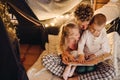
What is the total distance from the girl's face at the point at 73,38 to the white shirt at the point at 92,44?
2cm

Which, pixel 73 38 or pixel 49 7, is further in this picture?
pixel 49 7

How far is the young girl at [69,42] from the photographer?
41.7 inches

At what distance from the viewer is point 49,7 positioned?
1.60 metres

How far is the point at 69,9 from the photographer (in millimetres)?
1624

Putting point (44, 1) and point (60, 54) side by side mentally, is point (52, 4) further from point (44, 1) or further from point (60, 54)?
point (60, 54)

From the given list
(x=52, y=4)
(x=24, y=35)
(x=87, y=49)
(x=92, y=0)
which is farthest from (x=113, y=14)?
(x=24, y=35)

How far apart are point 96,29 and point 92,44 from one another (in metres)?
0.08

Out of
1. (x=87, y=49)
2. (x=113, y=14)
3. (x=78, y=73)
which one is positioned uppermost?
(x=113, y=14)

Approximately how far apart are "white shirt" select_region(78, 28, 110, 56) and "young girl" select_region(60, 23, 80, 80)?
0.11 ft

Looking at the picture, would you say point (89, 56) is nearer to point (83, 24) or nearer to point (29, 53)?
point (83, 24)

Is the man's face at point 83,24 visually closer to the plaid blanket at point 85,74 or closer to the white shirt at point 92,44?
the white shirt at point 92,44

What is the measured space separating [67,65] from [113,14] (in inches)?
23.7

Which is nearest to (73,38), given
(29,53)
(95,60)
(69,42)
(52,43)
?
(69,42)

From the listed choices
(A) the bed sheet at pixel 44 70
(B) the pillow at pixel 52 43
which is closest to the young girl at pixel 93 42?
(A) the bed sheet at pixel 44 70
